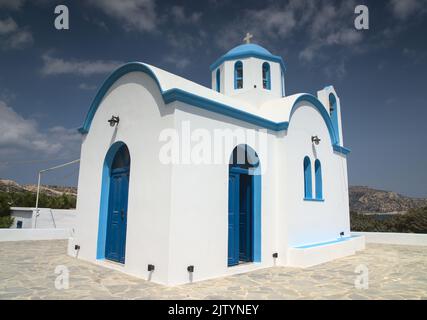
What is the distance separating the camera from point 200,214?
619cm

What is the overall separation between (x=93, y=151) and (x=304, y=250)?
6.07m

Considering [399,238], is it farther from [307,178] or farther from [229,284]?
[229,284]

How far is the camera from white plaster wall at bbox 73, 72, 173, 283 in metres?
5.92

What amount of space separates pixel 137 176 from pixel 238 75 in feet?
21.3

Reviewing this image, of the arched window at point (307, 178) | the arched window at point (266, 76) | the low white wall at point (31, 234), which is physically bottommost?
the low white wall at point (31, 234)

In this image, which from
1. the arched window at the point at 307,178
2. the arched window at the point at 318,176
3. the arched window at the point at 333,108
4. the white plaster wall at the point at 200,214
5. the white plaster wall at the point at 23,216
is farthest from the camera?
the white plaster wall at the point at 23,216

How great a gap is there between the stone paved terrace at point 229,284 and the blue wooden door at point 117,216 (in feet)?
1.69

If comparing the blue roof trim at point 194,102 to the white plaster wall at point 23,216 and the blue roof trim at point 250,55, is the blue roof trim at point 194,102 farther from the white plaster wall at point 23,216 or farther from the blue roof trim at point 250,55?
the white plaster wall at point 23,216

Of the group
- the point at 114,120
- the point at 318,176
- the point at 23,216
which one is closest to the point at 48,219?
the point at 23,216

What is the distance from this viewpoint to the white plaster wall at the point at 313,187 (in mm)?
8133

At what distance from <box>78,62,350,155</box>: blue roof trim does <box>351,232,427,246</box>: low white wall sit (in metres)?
6.35

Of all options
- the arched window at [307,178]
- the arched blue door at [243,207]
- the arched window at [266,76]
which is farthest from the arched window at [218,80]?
the arched blue door at [243,207]

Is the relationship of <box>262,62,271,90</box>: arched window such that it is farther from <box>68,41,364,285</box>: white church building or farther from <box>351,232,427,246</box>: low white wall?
<box>351,232,427,246</box>: low white wall
